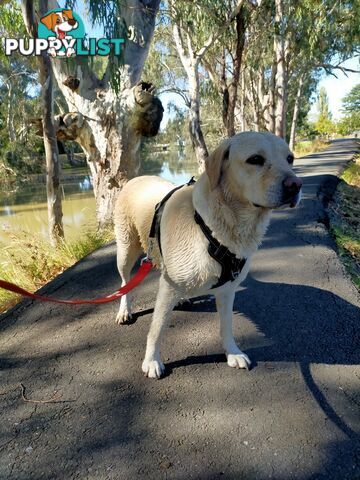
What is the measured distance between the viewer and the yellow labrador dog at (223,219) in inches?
79.0

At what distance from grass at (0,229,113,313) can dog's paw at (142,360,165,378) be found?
2.37 meters

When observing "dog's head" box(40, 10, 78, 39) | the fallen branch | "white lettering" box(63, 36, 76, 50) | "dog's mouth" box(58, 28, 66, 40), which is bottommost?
the fallen branch

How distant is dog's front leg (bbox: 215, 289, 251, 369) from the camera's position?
2.61m

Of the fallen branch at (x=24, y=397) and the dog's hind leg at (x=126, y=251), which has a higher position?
the dog's hind leg at (x=126, y=251)

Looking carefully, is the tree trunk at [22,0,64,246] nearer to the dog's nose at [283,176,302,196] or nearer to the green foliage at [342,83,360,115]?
the dog's nose at [283,176,302,196]

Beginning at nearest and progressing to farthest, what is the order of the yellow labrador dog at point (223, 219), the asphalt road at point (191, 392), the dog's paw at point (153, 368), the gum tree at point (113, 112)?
the asphalt road at point (191, 392) < the yellow labrador dog at point (223, 219) < the dog's paw at point (153, 368) < the gum tree at point (113, 112)

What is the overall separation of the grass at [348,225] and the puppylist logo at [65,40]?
455 cm

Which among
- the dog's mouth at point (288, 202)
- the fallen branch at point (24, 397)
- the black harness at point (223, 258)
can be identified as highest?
the dog's mouth at point (288, 202)

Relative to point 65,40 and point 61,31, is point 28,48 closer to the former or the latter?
point 61,31

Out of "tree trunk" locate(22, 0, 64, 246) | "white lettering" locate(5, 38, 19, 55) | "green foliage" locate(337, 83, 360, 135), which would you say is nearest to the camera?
"tree trunk" locate(22, 0, 64, 246)

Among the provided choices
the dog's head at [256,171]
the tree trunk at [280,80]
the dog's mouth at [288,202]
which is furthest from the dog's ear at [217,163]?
the tree trunk at [280,80]

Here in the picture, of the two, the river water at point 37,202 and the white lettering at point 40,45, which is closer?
the white lettering at point 40,45

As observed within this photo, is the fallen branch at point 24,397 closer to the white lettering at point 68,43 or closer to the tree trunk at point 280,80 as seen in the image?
the white lettering at point 68,43

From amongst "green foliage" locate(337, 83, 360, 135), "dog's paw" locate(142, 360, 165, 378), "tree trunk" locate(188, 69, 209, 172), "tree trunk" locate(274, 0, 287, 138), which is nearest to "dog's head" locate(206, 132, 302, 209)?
"dog's paw" locate(142, 360, 165, 378)
